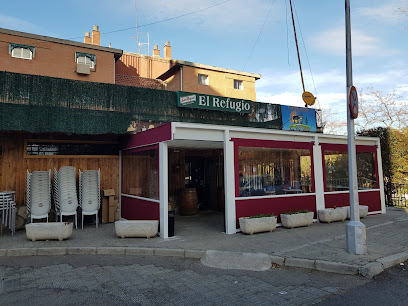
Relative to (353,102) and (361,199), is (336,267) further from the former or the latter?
(361,199)

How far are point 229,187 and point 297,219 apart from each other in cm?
252

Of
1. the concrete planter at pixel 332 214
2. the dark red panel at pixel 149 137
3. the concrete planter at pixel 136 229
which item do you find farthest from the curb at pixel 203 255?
the concrete planter at pixel 332 214

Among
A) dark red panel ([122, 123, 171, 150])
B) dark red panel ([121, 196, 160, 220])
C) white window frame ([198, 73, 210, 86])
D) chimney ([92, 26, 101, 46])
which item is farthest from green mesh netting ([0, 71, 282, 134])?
chimney ([92, 26, 101, 46])

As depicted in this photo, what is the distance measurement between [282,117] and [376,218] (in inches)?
268

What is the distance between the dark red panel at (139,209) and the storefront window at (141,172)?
0.21 metres

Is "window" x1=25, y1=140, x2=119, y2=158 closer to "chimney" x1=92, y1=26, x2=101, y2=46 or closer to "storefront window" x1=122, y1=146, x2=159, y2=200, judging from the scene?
"storefront window" x1=122, y1=146, x2=159, y2=200

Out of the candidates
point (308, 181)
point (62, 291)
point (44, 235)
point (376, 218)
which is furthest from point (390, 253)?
point (44, 235)

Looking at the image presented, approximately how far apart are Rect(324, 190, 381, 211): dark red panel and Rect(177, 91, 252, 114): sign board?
5.64 metres

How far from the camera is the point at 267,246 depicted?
718 cm

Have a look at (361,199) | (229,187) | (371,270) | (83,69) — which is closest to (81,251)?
(229,187)

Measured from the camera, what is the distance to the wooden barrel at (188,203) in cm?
1239

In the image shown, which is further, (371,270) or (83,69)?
(83,69)

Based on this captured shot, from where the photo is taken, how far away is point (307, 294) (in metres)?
4.56

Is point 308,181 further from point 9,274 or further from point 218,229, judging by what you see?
point 9,274
